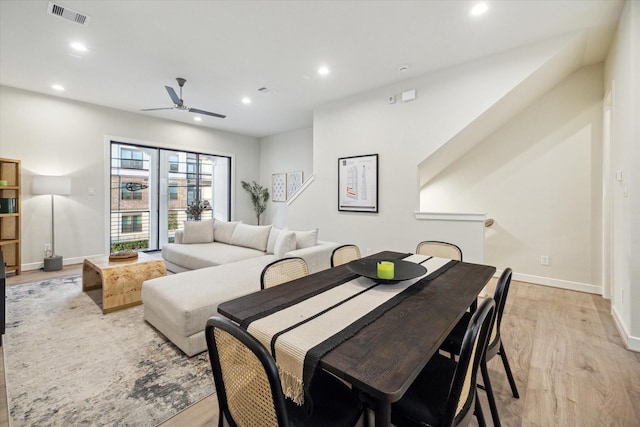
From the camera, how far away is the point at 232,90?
4.44 m

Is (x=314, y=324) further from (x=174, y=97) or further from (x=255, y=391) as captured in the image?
(x=174, y=97)

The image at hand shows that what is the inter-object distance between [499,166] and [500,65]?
1.47m

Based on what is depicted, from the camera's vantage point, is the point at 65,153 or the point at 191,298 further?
the point at 65,153

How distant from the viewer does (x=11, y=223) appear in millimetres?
4281

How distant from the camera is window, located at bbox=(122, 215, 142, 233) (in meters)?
5.81

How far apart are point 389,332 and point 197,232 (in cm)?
430

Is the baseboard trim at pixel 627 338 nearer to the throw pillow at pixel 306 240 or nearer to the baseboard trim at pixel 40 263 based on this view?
the throw pillow at pixel 306 240

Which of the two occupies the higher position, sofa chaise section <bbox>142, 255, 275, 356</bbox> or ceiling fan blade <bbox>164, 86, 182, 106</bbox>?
ceiling fan blade <bbox>164, 86, 182, 106</bbox>

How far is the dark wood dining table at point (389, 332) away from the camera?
0.79m

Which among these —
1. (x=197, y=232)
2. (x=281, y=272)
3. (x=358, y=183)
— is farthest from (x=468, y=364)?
(x=197, y=232)

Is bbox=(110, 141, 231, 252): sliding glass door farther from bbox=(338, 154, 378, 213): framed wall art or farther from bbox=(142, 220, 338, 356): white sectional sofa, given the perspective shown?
bbox=(338, 154, 378, 213): framed wall art

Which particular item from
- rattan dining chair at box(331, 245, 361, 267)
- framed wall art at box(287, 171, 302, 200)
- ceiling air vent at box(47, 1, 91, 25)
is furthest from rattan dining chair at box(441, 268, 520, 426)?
framed wall art at box(287, 171, 302, 200)

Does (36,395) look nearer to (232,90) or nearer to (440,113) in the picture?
(232,90)

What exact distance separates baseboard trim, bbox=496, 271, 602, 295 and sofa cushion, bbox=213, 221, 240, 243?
437 centimetres
